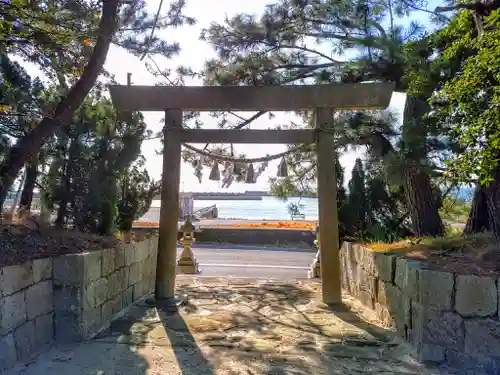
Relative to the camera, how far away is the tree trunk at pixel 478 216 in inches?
196

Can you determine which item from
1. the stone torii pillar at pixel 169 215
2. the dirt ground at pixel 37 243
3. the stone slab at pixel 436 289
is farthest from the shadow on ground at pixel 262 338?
the dirt ground at pixel 37 243

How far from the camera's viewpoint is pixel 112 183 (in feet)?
16.9

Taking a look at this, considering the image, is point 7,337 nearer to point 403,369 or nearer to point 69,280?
point 69,280

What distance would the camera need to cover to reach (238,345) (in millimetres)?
3650

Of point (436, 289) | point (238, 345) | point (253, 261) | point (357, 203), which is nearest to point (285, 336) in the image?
point (238, 345)

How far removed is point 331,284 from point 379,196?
218 centimetres

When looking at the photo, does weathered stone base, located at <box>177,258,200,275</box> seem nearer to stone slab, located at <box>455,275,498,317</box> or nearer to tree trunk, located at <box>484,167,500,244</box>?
tree trunk, located at <box>484,167,500,244</box>

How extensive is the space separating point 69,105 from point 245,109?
6.80 ft

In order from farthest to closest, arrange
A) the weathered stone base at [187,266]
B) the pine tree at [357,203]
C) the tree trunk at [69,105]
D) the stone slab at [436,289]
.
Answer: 1. the weathered stone base at [187,266]
2. the pine tree at [357,203]
3. the tree trunk at [69,105]
4. the stone slab at [436,289]

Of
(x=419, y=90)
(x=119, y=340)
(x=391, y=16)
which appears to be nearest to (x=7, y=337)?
(x=119, y=340)

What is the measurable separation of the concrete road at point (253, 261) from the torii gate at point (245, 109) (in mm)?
2675

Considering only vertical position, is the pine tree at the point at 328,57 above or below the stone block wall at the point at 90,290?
above

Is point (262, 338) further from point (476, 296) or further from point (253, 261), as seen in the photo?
point (253, 261)

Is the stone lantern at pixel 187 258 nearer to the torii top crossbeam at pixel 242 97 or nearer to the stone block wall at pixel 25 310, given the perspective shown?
the torii top crossbeam at pixel 242 97
